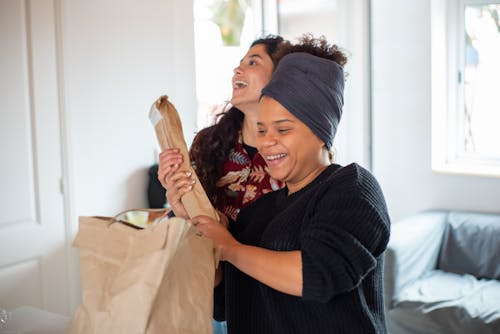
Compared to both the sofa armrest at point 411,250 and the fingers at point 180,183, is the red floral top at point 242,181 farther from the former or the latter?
the sofa armrest at point 411,250

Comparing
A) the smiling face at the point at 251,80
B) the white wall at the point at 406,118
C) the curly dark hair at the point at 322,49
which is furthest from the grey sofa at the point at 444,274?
the curly dark hair at the point at 322,49

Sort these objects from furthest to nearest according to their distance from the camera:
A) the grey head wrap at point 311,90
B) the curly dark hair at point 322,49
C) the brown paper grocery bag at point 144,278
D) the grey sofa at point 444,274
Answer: the grey sofa at point 444,274
the curly dark hair at point 322,49
the grey head wrap at point 311,90
the brown paper grocery bag at point 144,278

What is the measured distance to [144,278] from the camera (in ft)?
3.73

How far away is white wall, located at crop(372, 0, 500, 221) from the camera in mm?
4164

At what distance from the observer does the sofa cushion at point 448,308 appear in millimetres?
3235

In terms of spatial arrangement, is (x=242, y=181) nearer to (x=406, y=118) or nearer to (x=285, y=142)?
(x=285, y=142)

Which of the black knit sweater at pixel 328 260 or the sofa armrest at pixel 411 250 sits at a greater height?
the black knit sweater at pixel 328 260

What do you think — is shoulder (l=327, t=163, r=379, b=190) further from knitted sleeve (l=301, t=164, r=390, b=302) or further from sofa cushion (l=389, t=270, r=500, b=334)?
sofa cushion (l=389, t=270, r=500, b=334)

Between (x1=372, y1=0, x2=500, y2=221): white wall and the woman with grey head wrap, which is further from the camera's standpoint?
(x1=372, y1=0, x2=500, y2=221): white wall

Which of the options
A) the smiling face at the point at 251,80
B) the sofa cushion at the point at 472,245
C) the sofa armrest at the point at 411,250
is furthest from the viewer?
the sofa cushion at the point at 472,245

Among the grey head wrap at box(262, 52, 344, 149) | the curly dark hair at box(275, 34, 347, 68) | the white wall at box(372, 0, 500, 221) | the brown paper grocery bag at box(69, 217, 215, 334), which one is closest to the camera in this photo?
the brown paper grocery bag at box(69, 217, 215, 334)

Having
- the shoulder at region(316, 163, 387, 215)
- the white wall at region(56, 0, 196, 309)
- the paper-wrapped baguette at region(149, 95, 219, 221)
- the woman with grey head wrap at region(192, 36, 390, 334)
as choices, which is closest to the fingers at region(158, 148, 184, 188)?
the paper-wrapped baguette at region(149, 95, 219, 221)

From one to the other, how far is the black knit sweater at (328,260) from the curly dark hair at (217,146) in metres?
0.50

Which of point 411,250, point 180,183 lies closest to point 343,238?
point 180,183
